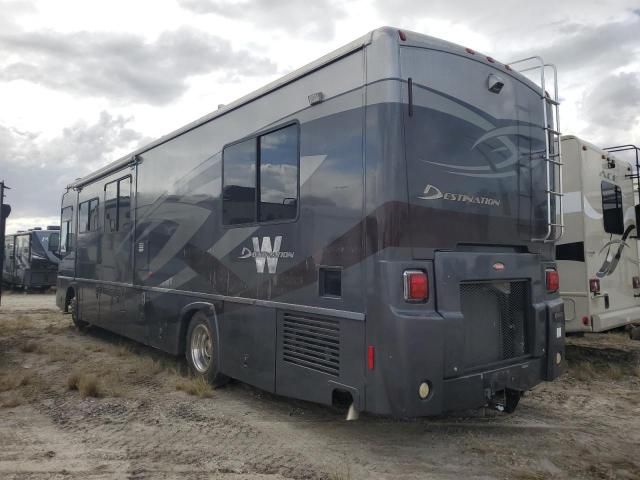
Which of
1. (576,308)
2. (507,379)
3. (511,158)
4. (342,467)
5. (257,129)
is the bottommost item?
(342,467)

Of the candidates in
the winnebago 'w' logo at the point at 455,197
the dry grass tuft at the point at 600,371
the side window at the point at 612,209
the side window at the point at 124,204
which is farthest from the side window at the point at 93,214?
the side window at the point at 612,209

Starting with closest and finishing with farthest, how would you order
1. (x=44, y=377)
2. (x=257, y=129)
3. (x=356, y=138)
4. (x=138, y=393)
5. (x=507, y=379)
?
(x=356, y=138), (x=507, y=379), (x=257, y=129), (x=138, y=393), (x=44, y=377)

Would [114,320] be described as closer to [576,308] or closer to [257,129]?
[257,129]

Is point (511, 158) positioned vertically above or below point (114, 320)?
above

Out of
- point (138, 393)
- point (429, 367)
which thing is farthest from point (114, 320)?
point (429, 367)

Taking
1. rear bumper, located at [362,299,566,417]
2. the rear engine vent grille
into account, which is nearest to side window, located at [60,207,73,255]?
the rear engine vent grille

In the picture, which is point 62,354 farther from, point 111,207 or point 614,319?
point 614,319

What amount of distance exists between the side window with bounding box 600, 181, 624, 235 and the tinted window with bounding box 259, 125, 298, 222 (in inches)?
191

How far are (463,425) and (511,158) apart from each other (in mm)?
2435

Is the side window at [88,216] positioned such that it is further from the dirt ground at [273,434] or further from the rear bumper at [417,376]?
the rear bumper at [417,376]

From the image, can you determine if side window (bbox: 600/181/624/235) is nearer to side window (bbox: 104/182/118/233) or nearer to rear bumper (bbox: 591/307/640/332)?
rear bumper (bbox: 591/307/640/332)

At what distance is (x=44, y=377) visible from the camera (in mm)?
6488

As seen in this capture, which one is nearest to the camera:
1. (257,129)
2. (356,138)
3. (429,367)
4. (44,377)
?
(429,367)

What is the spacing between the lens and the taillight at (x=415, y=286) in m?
3.64
